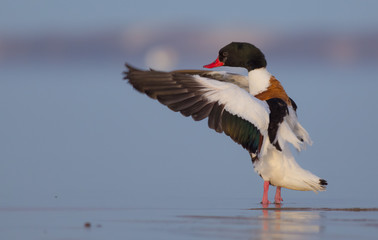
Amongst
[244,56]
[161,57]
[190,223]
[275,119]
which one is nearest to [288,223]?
[190,223]

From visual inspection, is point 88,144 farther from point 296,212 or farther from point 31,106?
point 296,212

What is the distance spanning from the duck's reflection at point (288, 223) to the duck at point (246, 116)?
0.64 metres

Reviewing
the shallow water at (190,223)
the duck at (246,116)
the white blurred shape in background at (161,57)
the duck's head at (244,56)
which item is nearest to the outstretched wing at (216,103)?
the duck at (246,116)

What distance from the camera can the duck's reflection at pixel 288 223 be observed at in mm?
5605

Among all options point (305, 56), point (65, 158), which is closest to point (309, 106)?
point (65, 158)

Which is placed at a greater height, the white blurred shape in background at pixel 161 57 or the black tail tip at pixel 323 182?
the white blurred shape in background at pixel 161 57

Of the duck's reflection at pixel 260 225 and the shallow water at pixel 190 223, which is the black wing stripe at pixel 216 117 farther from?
the duck's reflection at pixel 260 225

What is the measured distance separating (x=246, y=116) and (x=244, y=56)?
167 centimetres

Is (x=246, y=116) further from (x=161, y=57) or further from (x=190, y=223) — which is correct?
(x=161, y=57)

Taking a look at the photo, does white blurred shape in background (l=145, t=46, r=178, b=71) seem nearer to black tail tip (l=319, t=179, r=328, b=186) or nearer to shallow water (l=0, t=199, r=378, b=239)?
black tail tip (l=319, t=179, r=328, b=186)

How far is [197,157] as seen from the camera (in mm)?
10188

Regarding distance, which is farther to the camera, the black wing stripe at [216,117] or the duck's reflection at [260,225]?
the black wing stripe at [216,117]

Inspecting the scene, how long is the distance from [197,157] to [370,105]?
4.54 metres

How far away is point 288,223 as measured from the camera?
612cm
